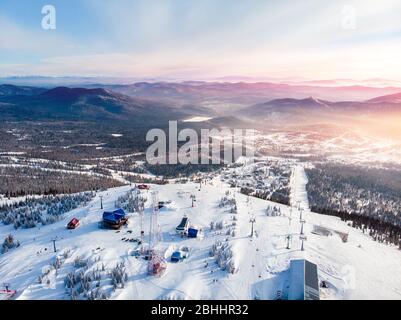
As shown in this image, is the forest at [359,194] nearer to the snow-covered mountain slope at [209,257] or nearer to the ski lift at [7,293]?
the snow-covered mountain slope at [209,257]

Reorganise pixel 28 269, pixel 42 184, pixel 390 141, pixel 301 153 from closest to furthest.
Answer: pixel 28 269
pixel 42 184
pixel 301 153
pixel 390 141

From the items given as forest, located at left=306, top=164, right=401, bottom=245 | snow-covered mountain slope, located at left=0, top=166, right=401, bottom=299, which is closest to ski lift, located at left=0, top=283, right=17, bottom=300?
snow-covered mountain slope, located at left=0, top=166, right=401, bottom=299

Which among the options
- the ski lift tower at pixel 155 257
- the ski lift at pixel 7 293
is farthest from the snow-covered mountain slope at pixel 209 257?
the ski lift tower at pixel 155 257

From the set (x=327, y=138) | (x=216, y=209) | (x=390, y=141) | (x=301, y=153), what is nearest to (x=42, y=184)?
(x=216, y=209)

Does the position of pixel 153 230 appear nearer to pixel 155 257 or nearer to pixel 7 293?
pixel 155 257

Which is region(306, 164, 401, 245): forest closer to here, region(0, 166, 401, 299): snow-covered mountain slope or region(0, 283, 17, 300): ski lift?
region(0, 166, 401, 299): snow-covered mountain slope

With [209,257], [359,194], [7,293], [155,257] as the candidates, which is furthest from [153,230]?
[359,194]
